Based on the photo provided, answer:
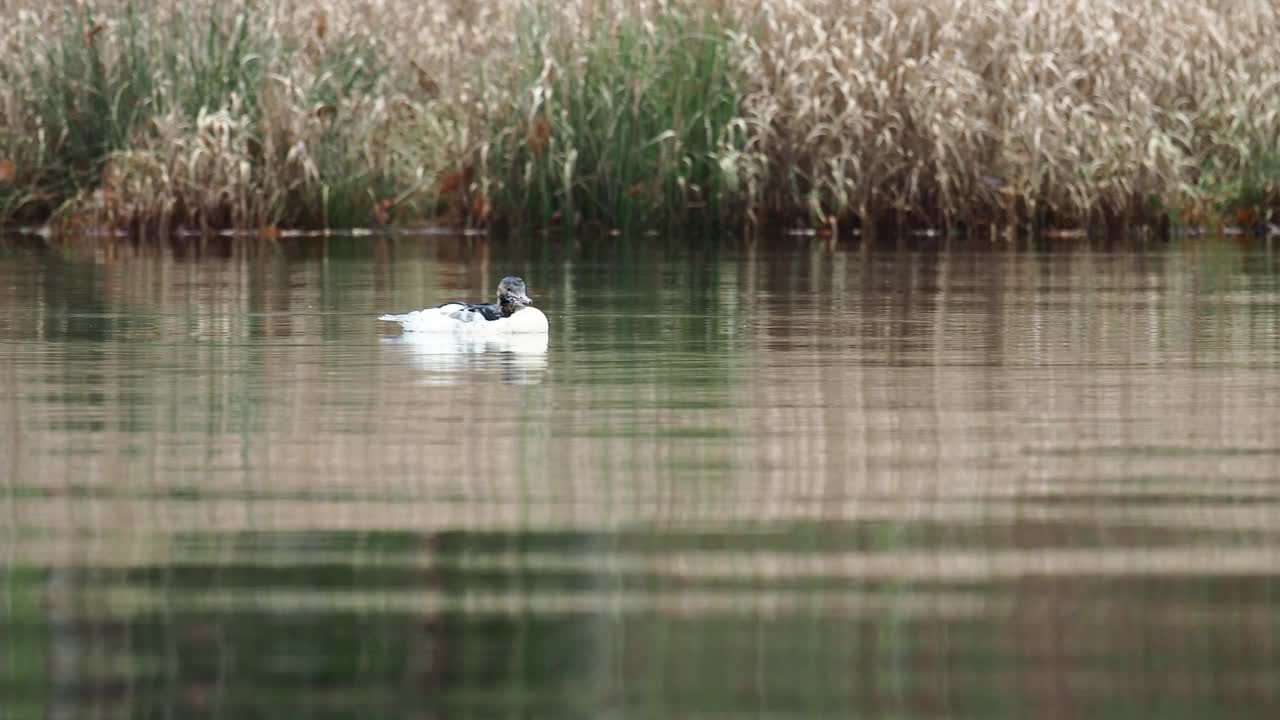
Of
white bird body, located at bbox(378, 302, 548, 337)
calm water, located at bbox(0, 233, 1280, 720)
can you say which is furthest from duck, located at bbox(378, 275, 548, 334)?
calm water, located at bbox(0, 233, 1280, 720)

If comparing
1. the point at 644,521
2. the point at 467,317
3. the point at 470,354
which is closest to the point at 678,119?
the point at 467,317

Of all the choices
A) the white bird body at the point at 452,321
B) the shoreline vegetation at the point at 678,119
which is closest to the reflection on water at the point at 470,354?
the white bird body at the point at 452,321

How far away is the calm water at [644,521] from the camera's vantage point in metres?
4.46

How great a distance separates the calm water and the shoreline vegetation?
911cm

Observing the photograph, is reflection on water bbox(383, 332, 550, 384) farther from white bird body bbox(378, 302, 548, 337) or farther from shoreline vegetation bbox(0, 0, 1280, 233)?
shoreline vegetation bbox(0, 0, 1280, 233)

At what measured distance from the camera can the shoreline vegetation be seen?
21859mm

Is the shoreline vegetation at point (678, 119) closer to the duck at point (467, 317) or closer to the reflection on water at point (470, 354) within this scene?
the duck at point (467, 317)

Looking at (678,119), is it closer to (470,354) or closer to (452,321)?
(452,321)

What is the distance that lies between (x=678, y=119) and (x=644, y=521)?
628 inches

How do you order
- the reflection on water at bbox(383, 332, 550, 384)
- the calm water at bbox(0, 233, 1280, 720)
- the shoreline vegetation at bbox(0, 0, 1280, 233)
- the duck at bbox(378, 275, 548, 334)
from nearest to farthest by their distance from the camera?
the calm water at bbox(0, 233, 1280, 720) → the reflection on water at bbox(383, 332, 550, 384) → the duck at bbox(378, 275, 548, 334) → the shoreline vegetation at bbox(0, 0, 1280, 233)

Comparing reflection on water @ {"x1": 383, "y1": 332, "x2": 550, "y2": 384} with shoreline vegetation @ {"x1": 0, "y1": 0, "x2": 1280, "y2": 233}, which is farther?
shoreline vegetation @ {"x1": 0, "y1": 0, "x2": 1280, "y2": 233}

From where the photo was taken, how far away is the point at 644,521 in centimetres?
612

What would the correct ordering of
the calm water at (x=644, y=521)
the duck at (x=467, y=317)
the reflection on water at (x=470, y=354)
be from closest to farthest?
the calm water at (x=644, y=521)
the reflection on water at (x=470, y=354)
the duck at (x=467, y=317)

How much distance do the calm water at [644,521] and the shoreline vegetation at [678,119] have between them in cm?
911
